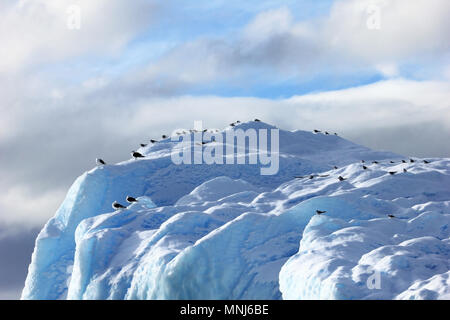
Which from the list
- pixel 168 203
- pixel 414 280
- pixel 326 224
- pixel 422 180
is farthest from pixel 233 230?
pixel 422 180

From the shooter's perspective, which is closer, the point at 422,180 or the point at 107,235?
the point at 107,235

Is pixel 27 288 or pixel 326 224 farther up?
pixel 326 224

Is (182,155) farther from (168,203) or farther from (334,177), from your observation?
(334,177)
